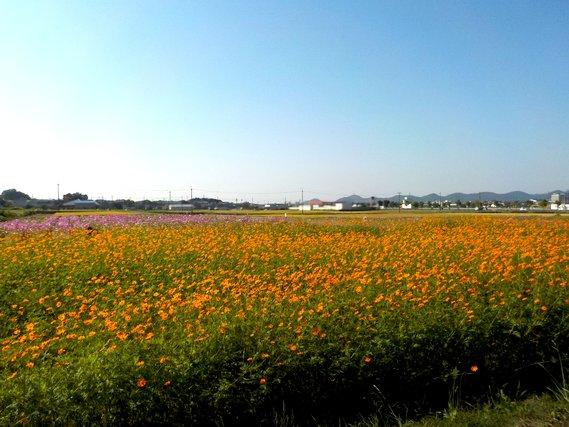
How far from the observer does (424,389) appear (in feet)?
13.9

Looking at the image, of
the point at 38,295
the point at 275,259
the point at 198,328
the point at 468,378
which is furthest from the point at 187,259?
the point at 468,378

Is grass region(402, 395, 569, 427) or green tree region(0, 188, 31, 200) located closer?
grass region(402, 395, 569, 427)

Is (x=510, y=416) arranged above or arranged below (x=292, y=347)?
below

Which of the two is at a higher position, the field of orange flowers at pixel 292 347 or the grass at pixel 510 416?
the field of orange flowers at pixel 292 347

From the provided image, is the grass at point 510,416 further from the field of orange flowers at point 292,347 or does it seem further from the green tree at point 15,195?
the green tree at point 15,195

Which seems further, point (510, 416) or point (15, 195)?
point (15, 195)

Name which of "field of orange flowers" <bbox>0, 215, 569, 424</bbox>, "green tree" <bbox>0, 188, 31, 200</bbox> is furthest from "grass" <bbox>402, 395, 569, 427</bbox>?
"green tree" <bbox>0, 188, 31, 200</bbox>

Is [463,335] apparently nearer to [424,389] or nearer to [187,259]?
[424,389]

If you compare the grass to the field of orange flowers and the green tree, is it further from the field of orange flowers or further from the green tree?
the green tree

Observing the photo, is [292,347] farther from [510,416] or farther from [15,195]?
[15,195]

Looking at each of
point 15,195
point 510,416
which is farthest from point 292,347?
point 15,195

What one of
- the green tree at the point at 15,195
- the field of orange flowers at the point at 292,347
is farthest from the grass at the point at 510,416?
the green tree at the point at 15,195

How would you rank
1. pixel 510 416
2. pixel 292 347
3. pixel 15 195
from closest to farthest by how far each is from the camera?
pixel 510 416
pixel 292 347
pixel 15 195

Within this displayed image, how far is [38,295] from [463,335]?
5.55 meters
